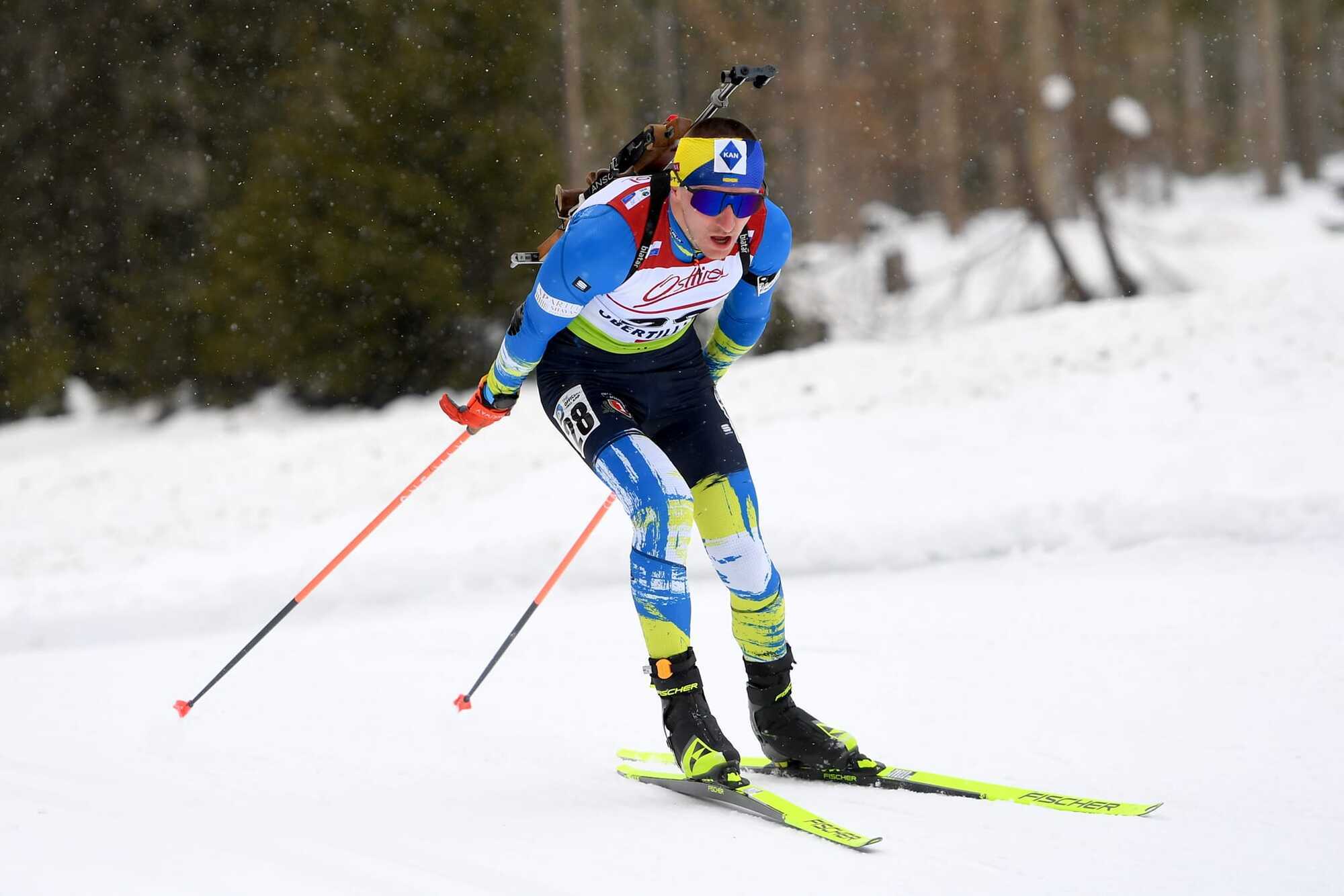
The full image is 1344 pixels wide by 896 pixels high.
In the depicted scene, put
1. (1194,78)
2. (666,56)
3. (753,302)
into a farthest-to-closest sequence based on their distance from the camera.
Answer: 1. (1194,78)
2. (666,56)
3. (753,302)

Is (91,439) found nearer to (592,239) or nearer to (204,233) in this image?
(204,233)

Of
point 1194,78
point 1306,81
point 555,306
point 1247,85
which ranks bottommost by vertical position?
point 555,306

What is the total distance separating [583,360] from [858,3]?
527 inches

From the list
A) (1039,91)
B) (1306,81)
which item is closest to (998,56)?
(1039,91)

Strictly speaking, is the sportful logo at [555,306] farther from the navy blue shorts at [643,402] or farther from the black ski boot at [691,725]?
the black ski boot at [691,725]

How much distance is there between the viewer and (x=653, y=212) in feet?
13.5

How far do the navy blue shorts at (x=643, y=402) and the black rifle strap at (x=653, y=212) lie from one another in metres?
0.47

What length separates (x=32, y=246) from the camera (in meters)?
17.9

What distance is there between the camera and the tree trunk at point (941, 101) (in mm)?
15906

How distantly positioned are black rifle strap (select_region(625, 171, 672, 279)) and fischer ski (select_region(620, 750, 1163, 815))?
1.87 metres

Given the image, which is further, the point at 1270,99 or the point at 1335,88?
the point at 1335,88

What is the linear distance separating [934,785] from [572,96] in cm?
1176

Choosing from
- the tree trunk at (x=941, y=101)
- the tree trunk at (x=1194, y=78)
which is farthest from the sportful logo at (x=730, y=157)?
the tree trunk at (x=1194, y=78)

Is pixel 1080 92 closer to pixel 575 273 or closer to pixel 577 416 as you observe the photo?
pixel 577 416
